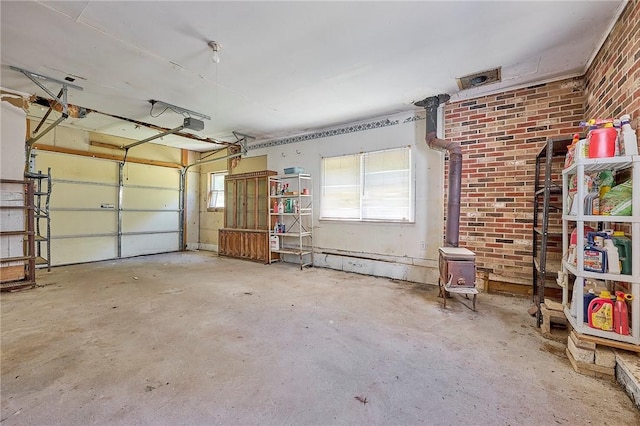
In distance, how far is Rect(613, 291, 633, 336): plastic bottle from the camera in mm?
1883

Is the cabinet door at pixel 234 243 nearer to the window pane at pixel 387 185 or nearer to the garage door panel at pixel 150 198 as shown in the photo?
the garage door panel at pixel 150 198

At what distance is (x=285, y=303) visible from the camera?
343 cm

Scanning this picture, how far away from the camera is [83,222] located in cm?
600

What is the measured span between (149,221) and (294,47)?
6.37 m

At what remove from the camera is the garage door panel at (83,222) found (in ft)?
18.6

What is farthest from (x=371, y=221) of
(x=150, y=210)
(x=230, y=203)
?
(x=150, y=210)

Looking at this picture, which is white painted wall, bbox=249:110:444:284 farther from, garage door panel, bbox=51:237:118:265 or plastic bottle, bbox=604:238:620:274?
garage door panel, bbox=51:237:118:265

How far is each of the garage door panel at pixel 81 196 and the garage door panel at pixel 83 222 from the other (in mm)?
159

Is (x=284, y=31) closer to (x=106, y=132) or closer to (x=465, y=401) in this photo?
(x=465, y=401)

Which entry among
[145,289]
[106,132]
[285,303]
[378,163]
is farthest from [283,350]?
[106,132]

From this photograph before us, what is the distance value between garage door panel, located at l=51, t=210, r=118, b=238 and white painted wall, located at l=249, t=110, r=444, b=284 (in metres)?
4.69

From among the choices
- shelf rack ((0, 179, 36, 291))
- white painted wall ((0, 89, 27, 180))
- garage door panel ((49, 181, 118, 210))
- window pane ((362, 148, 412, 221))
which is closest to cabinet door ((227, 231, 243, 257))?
garage door panel ((49, 181, 118, 210))

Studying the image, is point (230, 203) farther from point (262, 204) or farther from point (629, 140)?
point (629, 140)

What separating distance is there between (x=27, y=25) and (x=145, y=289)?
10.6ft
